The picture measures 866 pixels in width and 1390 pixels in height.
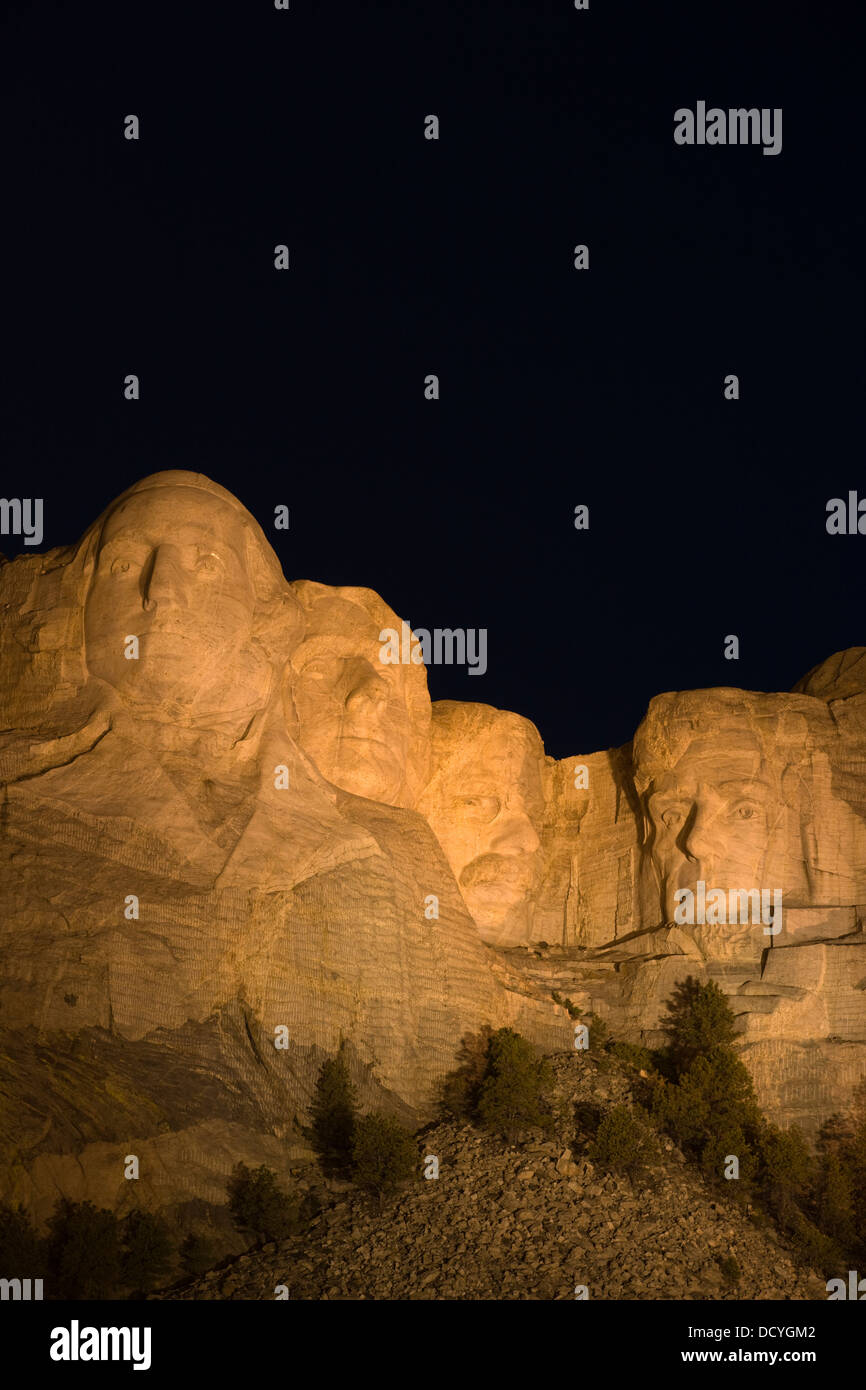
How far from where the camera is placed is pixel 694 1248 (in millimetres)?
20719

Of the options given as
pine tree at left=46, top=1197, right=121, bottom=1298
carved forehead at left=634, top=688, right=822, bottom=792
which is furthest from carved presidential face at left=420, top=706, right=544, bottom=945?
pine tree at left=46, top=1197, right=121, bottom=1298

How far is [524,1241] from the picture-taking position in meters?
20.1

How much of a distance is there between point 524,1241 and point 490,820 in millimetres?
10206

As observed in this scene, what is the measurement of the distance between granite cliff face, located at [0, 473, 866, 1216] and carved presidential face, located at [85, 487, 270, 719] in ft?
0.11

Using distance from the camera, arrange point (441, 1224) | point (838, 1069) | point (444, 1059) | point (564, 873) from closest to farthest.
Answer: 1. point (441, 1224)
2. point (444, 1059)
3. point (838, 1069)
4. point (564, 873)

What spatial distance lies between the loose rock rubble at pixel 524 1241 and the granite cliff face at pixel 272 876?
4.83 feet

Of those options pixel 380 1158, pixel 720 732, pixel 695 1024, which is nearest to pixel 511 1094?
pixel 380 1158

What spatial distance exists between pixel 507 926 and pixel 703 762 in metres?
4.15

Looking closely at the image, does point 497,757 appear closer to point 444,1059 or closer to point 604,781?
point 604,781

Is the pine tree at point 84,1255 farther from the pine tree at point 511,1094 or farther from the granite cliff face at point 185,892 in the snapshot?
the pine tree at point 511,1094

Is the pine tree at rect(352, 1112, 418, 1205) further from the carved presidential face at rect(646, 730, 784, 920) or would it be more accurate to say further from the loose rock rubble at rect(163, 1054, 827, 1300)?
the carved presidential face at rect(646, 730, 784, 920)

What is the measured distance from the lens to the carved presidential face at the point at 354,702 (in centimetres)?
2670

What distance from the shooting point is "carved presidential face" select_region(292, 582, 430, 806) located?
26.7m

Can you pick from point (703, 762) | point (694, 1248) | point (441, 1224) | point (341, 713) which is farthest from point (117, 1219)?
point (703, 762)
